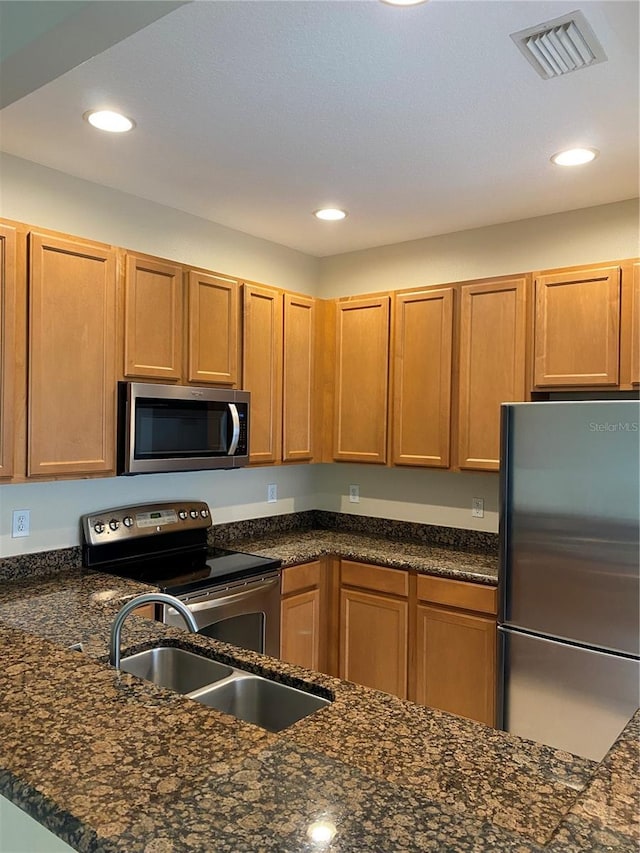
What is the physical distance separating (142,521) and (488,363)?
1890mm

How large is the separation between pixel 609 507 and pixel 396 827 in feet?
6.21

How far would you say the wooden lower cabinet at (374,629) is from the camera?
318 centimetres

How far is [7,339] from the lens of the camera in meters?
2.30

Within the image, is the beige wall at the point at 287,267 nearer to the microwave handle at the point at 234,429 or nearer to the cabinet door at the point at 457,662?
the microwave handle at the point at 234,429

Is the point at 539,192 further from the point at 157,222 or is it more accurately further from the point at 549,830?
the point at 549,830

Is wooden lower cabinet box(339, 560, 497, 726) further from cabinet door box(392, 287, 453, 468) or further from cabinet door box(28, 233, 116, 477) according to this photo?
cabinet door box(28, 233, 116, 477)

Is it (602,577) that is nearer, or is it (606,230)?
(602,577)

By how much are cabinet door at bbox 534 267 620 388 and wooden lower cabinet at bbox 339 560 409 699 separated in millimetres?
1268

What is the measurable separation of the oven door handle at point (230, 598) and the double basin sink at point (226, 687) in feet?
2.58

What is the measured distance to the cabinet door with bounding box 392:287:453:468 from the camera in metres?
3.29

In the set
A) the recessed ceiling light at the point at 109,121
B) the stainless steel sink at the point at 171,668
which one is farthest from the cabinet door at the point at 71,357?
the stainless steel sink at the point at 171,668

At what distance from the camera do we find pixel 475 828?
88 centimetres

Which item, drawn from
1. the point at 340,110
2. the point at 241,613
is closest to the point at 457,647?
the point at 241,613

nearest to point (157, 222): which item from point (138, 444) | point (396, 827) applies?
point (138, 444)
